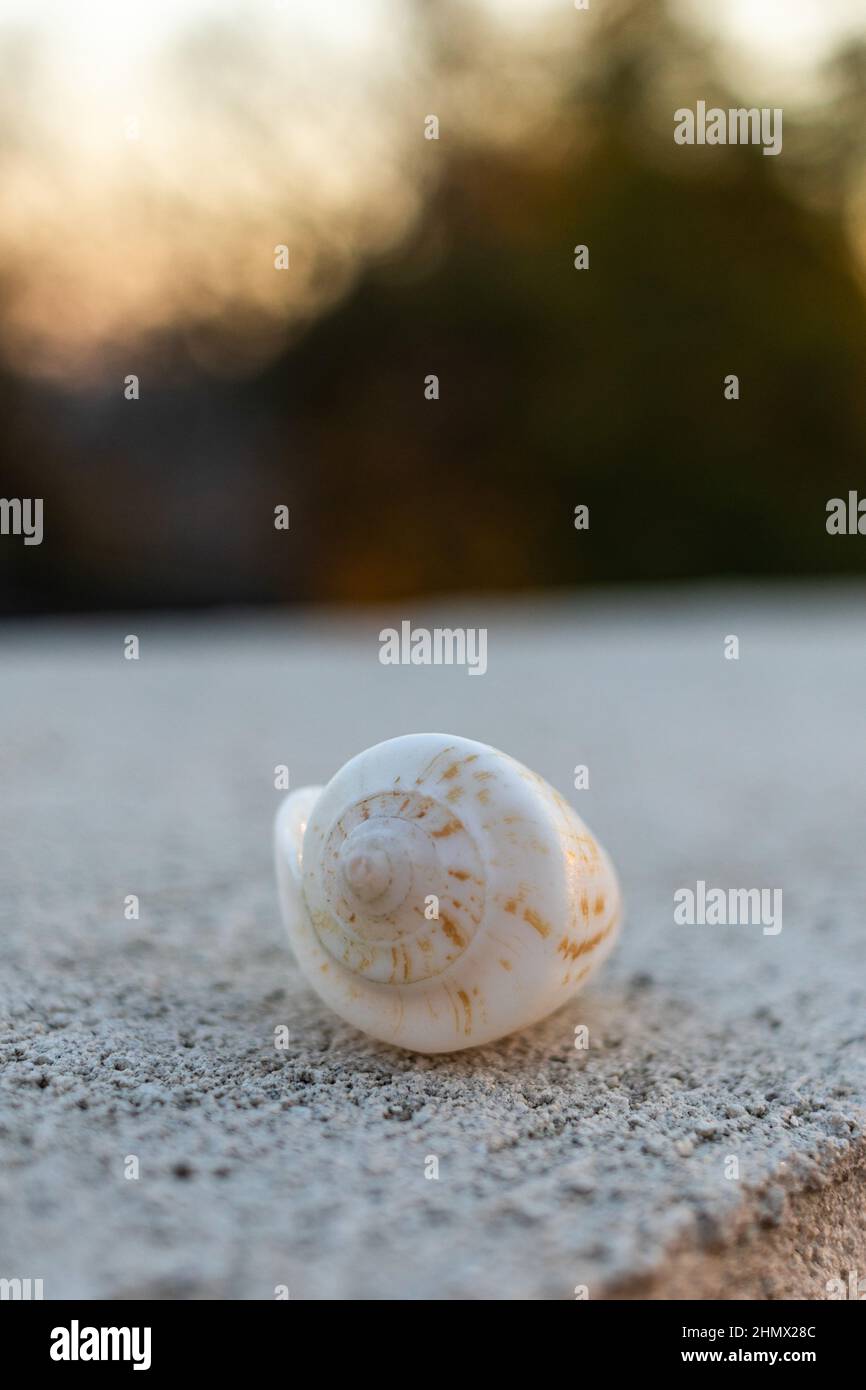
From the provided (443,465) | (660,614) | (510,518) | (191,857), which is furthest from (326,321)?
(191,857)

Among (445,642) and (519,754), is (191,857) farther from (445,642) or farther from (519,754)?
(445,642)

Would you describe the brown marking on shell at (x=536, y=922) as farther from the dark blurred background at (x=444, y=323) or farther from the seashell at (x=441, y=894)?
the dark blurred background at (x=444, y=323)

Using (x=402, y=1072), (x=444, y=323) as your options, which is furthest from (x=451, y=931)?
(x=444, y=323)

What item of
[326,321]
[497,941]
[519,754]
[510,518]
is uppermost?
[326,321]

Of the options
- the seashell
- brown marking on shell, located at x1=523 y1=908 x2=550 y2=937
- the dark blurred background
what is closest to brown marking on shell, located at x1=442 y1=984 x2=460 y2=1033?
Result: the seashell

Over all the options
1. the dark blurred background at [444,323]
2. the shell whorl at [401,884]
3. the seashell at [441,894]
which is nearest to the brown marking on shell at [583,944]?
the seashell at [441,894]
